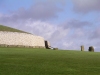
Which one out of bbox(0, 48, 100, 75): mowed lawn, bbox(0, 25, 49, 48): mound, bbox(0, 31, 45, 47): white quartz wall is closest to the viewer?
bbox(0, 48, 100, 75): mowed lawn

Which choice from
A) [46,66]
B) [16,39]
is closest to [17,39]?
[16,39]

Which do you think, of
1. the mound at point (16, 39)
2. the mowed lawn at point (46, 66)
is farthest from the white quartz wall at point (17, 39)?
the mowed lawn at point (46, 66)

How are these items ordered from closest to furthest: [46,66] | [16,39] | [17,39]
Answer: [46,66] < [16,39] < [17,39]

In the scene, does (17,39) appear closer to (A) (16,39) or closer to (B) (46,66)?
(A) (16,39)

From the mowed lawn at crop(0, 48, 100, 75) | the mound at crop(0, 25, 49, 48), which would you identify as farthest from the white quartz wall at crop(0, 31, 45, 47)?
the mowed lawn at crop(0, 48, 100, 75)

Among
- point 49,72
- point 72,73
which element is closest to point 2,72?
point 49,72

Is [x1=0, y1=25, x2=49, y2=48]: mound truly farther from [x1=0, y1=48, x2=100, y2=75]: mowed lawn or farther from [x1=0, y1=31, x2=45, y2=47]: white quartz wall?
[x1=0, y1=48, x2=100, y2=75]: mowed lawn

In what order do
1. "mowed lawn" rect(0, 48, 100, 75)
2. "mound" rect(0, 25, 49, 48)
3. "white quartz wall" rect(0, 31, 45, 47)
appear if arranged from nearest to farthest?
"mowed lawn" rect(0, 48, 100, 75) → "mound" rect(0, 25, 49, 48) → "white quartz wall" rect(0, 31, 45, 47)

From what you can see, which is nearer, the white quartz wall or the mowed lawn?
the mowed lawn

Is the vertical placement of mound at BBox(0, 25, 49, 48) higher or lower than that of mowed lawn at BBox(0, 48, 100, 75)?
higher

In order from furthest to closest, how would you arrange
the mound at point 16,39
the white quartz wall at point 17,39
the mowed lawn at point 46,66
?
the white quartz wall at point 17,39 → the mound at point 16,39 → the mowed lawn at point 46,66

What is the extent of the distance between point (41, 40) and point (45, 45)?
2.72 metres

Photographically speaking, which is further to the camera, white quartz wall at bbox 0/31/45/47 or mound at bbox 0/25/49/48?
white quartz wall at bbox 0/31/45/47

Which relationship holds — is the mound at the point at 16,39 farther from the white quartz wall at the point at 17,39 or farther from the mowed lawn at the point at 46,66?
the mowed lawn at the point at 46,66
